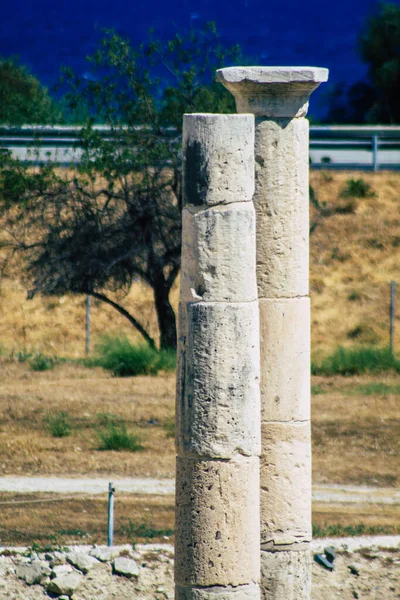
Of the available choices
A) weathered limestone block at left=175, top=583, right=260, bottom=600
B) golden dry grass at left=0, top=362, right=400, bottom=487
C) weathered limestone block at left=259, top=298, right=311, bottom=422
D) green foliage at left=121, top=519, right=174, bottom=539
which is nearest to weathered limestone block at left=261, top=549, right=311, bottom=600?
weathered limestone block at left=175, top=583, right=260, bottom=600

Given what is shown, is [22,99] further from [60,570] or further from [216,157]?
[216,157]

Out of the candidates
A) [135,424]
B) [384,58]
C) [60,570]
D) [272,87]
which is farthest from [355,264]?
[272,87]

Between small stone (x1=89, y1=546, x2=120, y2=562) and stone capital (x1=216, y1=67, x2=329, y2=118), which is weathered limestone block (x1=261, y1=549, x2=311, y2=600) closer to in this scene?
small stone (x1=89, y1=546, x2=120, y2=562)

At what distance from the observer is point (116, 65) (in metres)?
20.9

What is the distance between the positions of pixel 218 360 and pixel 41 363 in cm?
1432

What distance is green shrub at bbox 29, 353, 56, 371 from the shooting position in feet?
71.5

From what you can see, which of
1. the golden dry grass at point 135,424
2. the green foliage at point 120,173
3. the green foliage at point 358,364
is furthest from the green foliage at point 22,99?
the green foliage at point 358,364

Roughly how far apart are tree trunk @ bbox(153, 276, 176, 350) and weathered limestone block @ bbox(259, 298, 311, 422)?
1309 cm

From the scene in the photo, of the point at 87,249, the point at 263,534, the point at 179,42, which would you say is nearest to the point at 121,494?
the point at 263,534

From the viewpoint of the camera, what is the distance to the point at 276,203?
8.77m

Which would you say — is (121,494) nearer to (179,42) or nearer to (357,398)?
(357,398)

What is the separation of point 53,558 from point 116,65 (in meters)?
11.8

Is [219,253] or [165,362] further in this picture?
[165,362]

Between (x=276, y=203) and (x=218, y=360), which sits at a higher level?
(x=276, y=203)
